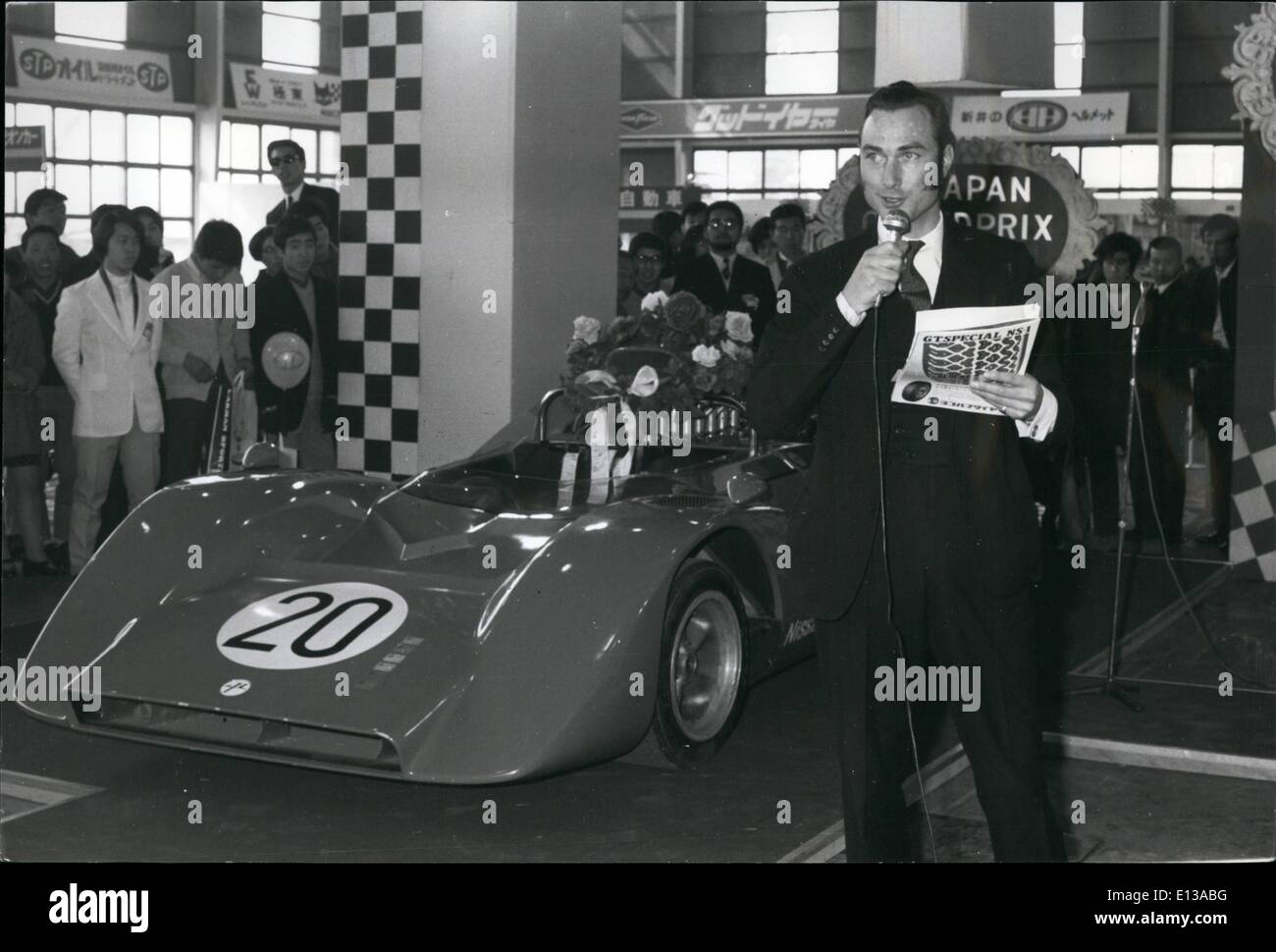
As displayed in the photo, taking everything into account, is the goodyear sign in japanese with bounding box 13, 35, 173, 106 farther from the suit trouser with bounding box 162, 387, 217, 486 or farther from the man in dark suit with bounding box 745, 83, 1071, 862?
the man in dark suit with bounding box 745, 83, 1071, 862

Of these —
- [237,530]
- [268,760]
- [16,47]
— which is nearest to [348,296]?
[237,530]

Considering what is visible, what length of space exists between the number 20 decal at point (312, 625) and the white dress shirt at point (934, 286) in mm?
1587

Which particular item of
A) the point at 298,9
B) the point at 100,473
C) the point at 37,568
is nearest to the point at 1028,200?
the point at 100,473

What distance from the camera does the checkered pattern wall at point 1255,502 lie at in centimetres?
615

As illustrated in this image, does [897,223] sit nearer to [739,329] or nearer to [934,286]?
[934,286]

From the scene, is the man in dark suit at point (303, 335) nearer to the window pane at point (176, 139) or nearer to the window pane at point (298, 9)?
the window pane at point (176, 139)

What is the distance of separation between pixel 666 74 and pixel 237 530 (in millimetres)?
20249

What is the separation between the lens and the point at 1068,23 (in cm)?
2233

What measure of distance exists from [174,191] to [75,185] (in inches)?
54.0

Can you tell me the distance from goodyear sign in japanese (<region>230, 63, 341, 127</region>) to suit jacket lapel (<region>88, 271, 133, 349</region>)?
1498 cm

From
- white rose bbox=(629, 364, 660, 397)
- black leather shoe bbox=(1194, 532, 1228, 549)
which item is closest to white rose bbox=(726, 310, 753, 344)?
white rose bbox=(629, 364, 660, 397)

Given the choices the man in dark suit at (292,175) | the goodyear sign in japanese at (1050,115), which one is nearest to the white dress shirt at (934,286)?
the man in dark suit at (292,175)

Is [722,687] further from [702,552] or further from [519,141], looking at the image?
[519,141]

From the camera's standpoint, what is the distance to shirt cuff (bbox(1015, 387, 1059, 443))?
2.36 m
